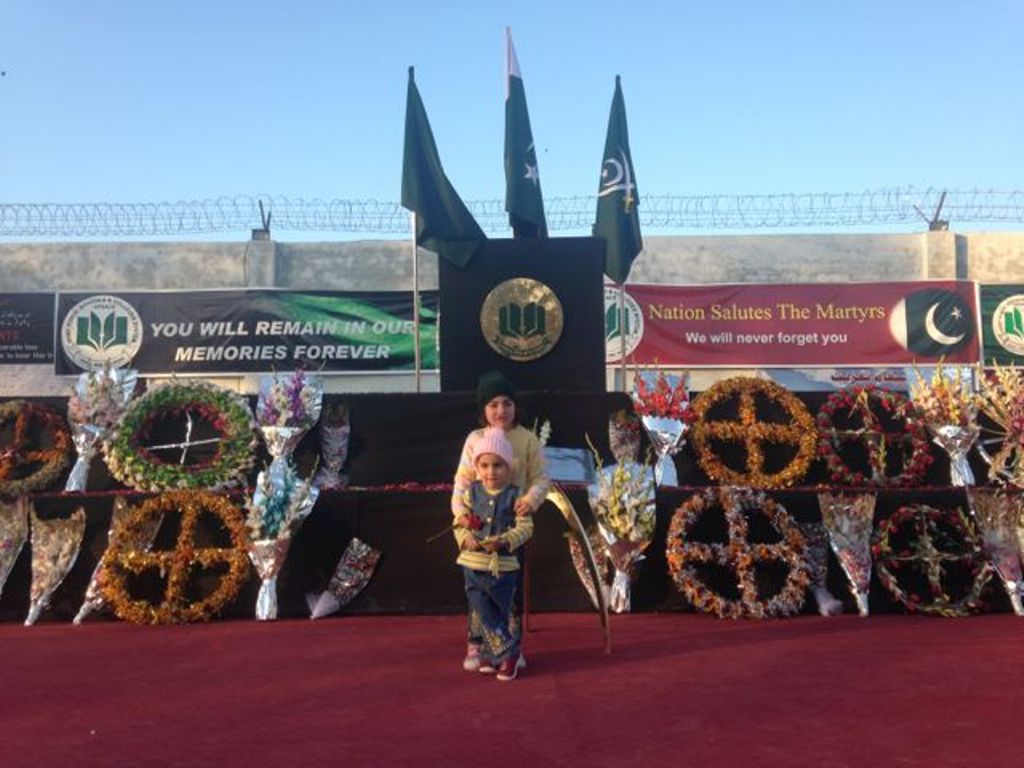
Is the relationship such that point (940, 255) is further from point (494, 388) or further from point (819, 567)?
point (494, 388)

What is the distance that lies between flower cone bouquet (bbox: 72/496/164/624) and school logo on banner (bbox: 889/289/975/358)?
35.7ft

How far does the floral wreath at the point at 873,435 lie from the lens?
5.58m

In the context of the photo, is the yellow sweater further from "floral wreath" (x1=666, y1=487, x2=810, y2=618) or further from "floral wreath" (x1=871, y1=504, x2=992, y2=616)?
"floral wreath" (x1=871, y1=504, x2=992, y2=616)

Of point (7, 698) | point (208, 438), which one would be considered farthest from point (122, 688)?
point (208, 438)

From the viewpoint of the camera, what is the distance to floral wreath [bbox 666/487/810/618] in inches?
190

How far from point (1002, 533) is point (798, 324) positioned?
823 centimetres

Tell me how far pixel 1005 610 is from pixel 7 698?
4.92 metres

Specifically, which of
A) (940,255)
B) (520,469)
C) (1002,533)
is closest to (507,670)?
(520,469)

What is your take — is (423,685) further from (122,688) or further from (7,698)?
(7,698)

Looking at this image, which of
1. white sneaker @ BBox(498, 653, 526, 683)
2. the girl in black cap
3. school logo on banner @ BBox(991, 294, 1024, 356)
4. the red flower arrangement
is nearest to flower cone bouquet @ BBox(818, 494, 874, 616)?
the red flower arrangement

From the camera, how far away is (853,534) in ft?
16.5

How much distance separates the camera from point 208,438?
19.1ft

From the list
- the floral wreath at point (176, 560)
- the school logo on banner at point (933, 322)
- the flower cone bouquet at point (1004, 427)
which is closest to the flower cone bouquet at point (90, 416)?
the floral wreath at point (176, 560)

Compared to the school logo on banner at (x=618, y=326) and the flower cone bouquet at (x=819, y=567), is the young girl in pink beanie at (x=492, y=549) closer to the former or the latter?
the flower cone bouquet at (x=819, y=567)
